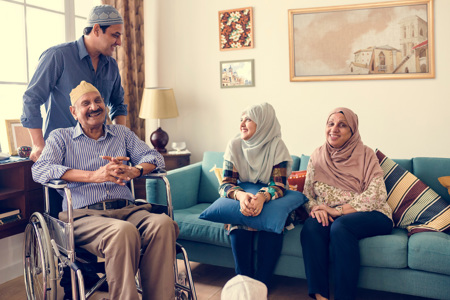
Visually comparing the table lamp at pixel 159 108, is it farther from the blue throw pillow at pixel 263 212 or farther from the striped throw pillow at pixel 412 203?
the striped throw pillow at pixel 412 203

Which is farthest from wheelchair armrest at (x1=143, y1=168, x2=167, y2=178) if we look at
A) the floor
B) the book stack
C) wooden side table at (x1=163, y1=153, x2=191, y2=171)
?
wooden side table at (x1=163, y1=153, x2=191, y2=171)

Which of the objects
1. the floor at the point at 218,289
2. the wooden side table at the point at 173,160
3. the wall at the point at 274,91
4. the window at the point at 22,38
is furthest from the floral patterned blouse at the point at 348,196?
the window at the point at 22,38

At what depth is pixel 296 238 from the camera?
257cm

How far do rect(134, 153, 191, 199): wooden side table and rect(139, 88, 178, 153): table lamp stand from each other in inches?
4.2

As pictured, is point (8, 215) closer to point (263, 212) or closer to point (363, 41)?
point (263, 212)

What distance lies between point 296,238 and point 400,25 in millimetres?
1871

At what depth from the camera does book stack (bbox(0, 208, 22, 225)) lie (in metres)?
2.65

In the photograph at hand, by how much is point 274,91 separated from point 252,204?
161cm

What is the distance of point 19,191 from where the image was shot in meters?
2.72

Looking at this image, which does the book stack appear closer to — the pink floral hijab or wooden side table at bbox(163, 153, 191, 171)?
wooden side table at bbox(163, 153, 191, 171)

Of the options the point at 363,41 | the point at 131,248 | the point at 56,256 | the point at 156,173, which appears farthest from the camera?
the point at 363,41

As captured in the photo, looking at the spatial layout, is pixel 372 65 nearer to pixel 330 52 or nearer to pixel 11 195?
pixel 330 52

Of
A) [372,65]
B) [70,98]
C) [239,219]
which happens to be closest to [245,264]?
[239,219]

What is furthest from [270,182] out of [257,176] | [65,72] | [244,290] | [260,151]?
[244,290]
